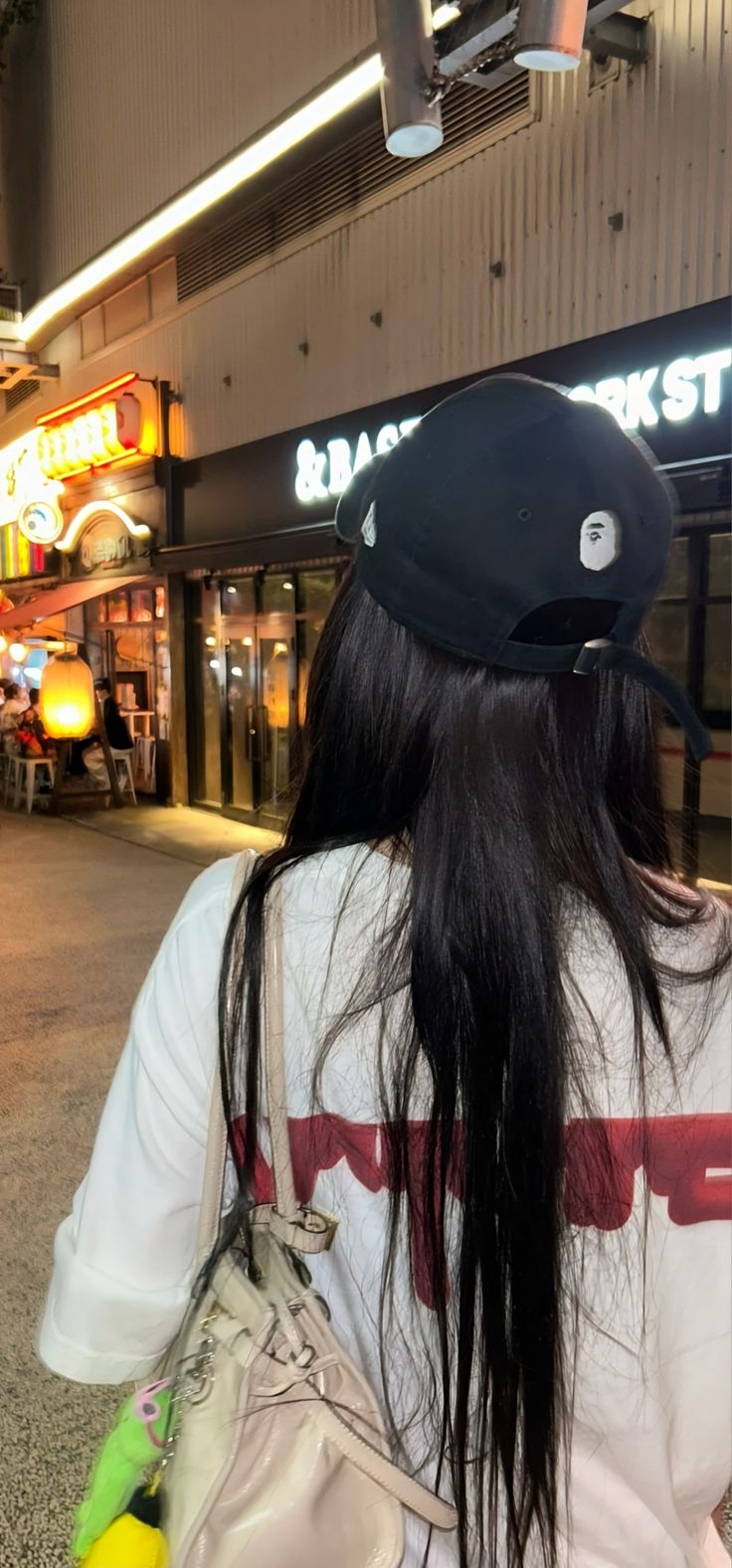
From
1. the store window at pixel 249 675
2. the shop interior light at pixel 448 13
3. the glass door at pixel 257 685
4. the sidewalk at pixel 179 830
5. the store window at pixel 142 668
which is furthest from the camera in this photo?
the store window at pixel 142 668

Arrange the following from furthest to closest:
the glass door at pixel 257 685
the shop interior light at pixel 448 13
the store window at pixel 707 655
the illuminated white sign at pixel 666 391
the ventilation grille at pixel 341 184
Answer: the glass door at pixel 257 685, the ventilation grille at pixel 341 184, the store window at pixel 707 655, the illuminated white sign at pixel 666 391, the shop interior light at pixel 448 13

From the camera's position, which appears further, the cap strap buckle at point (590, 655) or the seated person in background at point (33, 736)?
the seated person in background at point (33, 736)

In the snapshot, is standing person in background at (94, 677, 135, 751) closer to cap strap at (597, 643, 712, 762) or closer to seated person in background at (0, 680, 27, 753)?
seated person in background at (0, 680, 27, 753)

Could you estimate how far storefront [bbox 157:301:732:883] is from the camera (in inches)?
215

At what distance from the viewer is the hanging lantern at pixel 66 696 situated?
9.08m

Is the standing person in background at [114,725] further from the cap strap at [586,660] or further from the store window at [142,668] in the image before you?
the cap strap at [586,660]

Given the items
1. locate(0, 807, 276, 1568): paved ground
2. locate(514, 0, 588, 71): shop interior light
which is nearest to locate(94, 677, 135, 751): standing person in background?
locate(0, 807, 276, 1568): paved ground

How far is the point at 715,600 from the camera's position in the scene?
6.29m

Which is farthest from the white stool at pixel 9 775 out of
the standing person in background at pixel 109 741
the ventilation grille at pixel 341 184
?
the ventilation grille at pixel 341 184

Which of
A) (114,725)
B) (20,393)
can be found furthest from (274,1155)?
(20,393)

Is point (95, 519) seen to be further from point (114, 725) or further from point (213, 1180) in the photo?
point (213, 1180)

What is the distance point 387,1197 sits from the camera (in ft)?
2.86

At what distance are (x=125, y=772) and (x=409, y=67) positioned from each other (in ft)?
28.0

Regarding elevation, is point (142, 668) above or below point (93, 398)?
below
